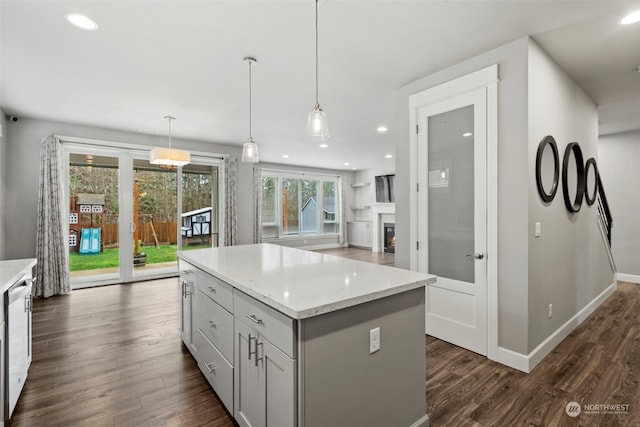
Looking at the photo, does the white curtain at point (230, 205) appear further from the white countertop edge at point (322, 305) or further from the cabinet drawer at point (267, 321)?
the cabinet drawer at point (267, 321)

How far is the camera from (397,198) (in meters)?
3.42

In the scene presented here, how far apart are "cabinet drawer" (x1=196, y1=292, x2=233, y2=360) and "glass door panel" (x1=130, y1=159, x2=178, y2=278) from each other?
13.0ft


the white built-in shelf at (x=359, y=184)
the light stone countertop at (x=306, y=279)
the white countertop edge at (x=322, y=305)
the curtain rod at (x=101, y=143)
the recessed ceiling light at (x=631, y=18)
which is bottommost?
the white countertop edge at (x=322, y=305)

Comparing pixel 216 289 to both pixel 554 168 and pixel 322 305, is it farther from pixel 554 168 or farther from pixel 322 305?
pixel 554 168

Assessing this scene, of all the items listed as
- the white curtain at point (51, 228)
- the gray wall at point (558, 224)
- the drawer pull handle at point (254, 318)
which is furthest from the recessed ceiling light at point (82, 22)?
the gray wall at point (558, 224)

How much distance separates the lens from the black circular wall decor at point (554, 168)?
250 cm

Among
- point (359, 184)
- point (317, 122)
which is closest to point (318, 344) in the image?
point (317, 122)

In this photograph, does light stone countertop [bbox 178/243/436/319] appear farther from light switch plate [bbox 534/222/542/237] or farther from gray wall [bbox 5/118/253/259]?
gray wall [bbox 5/118/253/259]

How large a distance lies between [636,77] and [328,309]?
4250 millimetres

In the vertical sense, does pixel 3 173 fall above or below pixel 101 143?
below

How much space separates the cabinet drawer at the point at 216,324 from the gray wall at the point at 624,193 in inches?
261

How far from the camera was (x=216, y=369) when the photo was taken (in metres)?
2.04

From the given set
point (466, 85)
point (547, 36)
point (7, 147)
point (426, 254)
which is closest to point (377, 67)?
point (466, 85)

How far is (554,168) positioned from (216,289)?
3093mm
